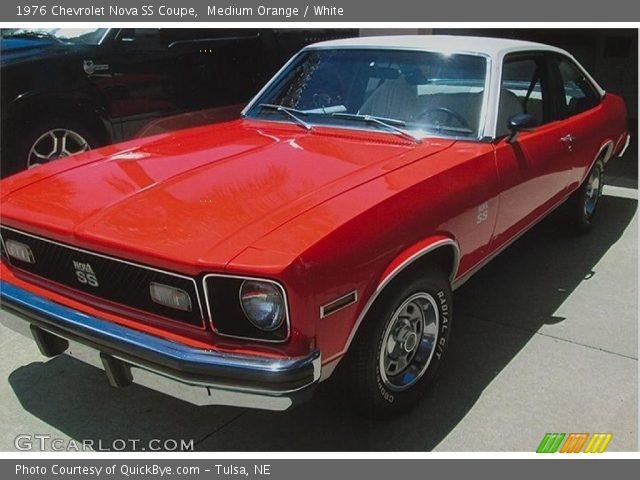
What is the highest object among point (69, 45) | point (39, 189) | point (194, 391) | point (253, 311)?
point (69, 45)

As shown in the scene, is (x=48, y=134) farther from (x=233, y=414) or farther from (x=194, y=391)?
(x=194, y=391)

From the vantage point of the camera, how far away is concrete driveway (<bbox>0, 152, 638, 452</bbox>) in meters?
2.70

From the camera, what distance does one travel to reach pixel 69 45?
5148 millimetres

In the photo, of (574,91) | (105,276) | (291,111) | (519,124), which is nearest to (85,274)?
(105,276)

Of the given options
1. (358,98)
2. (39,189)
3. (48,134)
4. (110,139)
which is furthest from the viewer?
(110,139)

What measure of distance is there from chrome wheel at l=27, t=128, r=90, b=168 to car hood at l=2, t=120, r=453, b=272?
6.30 ft

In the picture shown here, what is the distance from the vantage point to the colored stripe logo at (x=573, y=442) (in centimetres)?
263

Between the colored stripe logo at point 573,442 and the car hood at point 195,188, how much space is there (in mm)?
1394

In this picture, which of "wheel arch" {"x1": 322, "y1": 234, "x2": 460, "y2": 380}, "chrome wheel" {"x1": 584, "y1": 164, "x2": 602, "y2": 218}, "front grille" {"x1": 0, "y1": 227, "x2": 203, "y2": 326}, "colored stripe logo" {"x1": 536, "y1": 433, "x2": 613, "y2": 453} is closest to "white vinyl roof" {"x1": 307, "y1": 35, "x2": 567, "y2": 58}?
"wheel arch" {"x1": 322, "y1": 234, "x2": 460, "y2": 380}

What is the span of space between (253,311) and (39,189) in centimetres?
134

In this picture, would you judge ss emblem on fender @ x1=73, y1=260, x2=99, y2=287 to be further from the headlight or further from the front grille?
the headlight

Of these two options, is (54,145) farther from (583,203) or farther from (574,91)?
Result: (583,203)

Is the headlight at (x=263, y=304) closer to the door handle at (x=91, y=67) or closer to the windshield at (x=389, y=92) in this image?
the windshield at (x=389, y=92)
